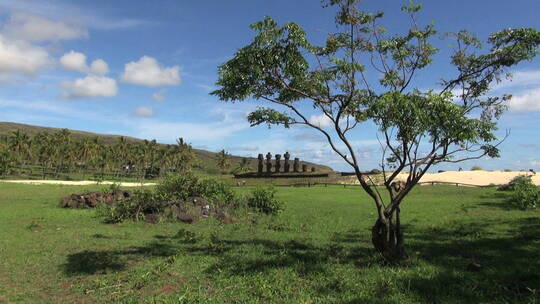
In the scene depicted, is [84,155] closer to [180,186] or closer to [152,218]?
[180,186]

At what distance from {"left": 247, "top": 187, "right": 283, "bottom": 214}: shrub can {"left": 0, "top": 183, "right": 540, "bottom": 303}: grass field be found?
3112 millimetres

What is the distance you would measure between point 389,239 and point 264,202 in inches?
496

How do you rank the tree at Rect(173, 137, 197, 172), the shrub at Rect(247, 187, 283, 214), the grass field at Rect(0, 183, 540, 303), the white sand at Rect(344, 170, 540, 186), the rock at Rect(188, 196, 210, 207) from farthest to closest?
1. the tree at Rect(173, 137, 197, 172)
2. the white sand at Rect(344, 170, 540, 186)
3. the shrub at Rect(247, 187, 283, 214)
4. the rock at Rect(188, 196, 210, 207)
5. the grass field at Rect(0, 183, 540, 303)

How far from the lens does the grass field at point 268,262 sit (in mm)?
8273

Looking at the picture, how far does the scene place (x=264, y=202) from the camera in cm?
2253

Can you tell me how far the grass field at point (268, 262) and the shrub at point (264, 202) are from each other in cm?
311

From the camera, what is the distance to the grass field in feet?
27.1

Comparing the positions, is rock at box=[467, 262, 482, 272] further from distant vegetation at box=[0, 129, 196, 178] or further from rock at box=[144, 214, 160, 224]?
distant vegetation at box=[0, 129, 196, 178]

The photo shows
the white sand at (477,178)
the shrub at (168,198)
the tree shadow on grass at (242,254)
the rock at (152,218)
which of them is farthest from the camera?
the white sand at (477,178)

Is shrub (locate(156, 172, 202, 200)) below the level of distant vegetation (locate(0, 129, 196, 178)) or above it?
below

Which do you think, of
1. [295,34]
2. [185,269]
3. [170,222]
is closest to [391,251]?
[185,269]

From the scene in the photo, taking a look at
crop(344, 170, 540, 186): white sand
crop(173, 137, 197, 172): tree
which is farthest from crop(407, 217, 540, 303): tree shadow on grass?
crop(173, 137, 197, 172): tree

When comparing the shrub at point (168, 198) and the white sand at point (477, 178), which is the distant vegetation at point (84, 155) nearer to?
Answer: the white sand at point (477, 178)

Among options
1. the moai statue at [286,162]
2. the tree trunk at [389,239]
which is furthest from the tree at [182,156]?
the tree trunk at [389,239]
